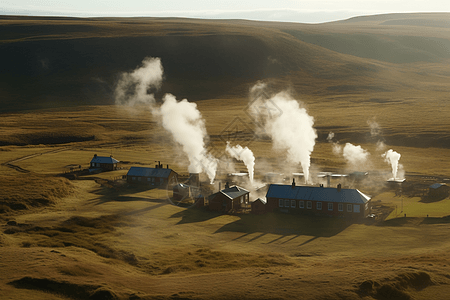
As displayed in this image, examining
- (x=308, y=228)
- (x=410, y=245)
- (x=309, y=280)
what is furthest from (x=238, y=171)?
(x=309, y=280)

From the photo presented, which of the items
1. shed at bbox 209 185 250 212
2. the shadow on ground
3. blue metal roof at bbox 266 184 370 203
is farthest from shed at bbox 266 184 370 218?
the shadow on ground

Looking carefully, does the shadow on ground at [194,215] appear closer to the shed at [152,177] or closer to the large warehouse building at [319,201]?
the large warehouse building at [319,201]

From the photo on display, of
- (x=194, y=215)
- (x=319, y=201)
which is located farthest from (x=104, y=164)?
(x=319, y=201)

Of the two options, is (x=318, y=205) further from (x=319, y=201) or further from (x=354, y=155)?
(x=354, y=155)

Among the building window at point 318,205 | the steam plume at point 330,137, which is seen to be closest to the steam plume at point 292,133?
the steam plume at point 330,137

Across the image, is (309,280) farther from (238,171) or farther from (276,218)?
(238,171)
